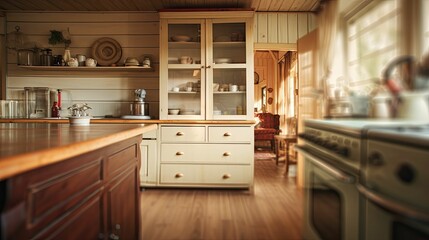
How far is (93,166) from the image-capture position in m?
0.95

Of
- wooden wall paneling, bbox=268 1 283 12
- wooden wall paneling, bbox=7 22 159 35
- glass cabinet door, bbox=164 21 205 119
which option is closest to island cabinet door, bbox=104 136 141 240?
glass cabinet door, bbox=164 21 205 119

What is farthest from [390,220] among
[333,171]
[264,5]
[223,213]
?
[264,5]

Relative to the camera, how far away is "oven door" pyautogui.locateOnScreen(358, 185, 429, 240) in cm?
69

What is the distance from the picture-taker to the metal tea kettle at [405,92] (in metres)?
1.00

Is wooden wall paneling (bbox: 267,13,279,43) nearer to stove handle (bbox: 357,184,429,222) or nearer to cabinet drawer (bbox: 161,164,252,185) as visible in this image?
cabinet drawer (bbox: 161,164,252,185)

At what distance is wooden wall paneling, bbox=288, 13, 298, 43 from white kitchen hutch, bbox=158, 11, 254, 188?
724 millimetres

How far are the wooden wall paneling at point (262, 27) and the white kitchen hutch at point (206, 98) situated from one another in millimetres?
485

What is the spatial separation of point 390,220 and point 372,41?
0.81 m

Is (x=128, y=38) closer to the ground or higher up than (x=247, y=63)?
higher up

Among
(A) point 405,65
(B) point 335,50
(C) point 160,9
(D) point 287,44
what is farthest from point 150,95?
(A) point 405,65

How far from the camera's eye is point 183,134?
2928 millimetres

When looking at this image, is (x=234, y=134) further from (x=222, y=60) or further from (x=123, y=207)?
(x=123, y=207)

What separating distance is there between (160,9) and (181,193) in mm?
2072

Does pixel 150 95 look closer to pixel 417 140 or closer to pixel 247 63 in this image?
pixel 247 63
